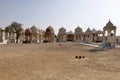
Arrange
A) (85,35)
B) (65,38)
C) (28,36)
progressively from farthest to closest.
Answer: (65,38), (85,35), (28,36)

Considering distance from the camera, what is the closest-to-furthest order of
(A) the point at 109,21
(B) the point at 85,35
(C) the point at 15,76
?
1. (C) the point at 15,76
2. (A) the point at 109,21
3. (B) the point at 85,35

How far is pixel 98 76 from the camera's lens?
9.09 metres

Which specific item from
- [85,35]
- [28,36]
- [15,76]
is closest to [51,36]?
[28,36]

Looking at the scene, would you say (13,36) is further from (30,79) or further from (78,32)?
(30,79)

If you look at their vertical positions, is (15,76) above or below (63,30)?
below

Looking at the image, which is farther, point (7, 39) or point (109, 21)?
point (7, 39)

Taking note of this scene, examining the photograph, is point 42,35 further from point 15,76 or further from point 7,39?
point 15,76

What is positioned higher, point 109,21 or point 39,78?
point 109,21

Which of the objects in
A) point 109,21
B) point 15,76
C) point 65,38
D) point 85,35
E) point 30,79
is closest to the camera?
point 30,79

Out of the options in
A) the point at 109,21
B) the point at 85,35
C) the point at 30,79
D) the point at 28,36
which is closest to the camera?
the point at 30,79

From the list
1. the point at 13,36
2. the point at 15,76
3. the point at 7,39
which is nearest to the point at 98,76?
the point at 15,76

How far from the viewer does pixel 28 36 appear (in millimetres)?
68250

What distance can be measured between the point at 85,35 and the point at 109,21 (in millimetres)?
27868

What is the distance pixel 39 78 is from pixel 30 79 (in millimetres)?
415
